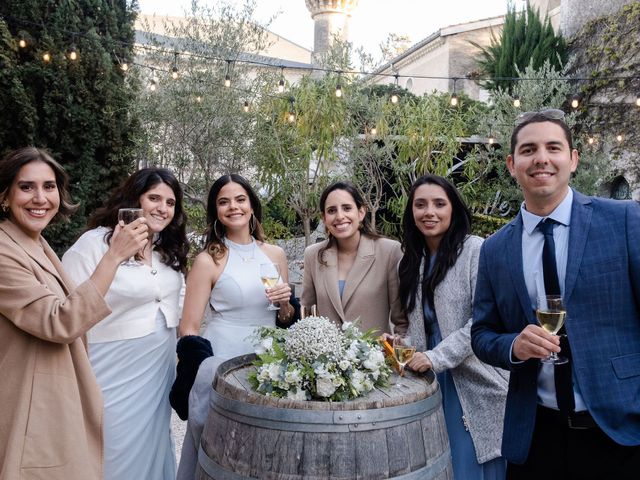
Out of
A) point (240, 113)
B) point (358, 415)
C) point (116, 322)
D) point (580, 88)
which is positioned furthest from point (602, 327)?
point (580, 88)

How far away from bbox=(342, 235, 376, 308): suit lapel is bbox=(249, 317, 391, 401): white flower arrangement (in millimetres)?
891

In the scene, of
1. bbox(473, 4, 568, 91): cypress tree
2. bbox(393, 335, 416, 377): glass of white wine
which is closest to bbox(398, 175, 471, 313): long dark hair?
bbox(393, 335, 416, 377): glass of white wine

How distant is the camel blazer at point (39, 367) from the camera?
2.18 m

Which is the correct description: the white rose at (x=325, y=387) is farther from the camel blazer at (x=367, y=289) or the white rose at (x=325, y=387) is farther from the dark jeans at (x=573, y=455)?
the camel blazer at (x=367, y=289)

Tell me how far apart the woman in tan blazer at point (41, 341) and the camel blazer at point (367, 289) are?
122cm

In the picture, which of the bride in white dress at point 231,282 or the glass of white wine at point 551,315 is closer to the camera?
the glass of white wine at point 551,315

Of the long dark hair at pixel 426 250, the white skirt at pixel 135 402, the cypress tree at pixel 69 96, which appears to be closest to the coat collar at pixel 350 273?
the long dark hair at pixel 426 250

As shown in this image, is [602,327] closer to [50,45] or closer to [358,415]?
[358,415]

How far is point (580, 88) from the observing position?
14938 millimetres

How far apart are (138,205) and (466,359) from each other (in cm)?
208

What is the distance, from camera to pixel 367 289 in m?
3.27

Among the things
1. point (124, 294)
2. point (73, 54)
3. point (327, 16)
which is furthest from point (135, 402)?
point (327, 16)

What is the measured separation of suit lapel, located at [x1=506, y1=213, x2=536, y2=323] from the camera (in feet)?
7.10

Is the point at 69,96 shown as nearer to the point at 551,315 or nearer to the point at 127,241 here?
the point at 127,241
